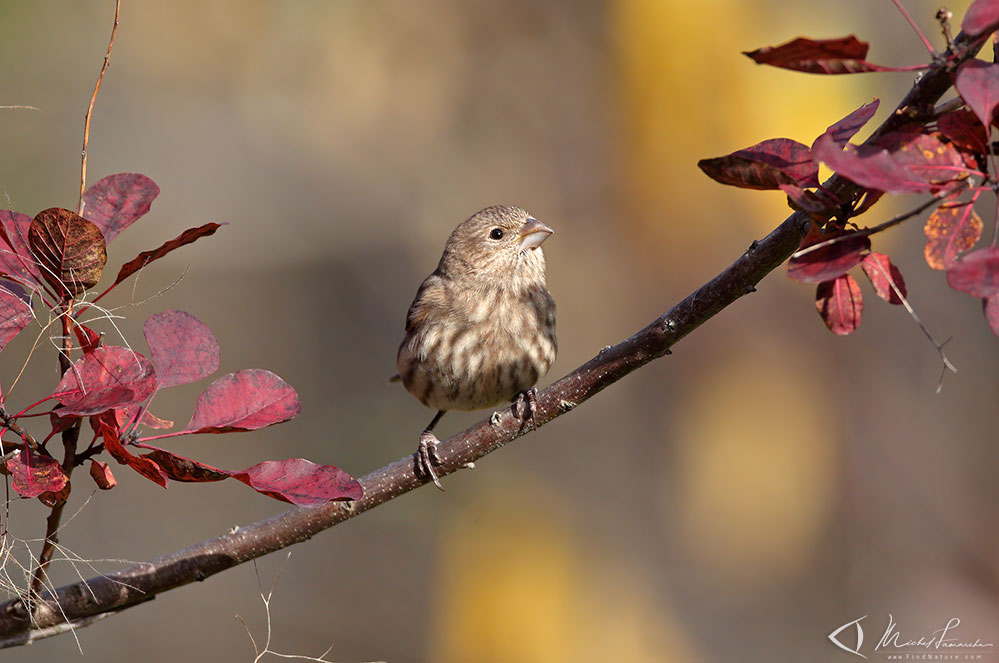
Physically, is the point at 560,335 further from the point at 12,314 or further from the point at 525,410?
the point at 12,314

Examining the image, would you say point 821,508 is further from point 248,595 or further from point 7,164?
point 7,164

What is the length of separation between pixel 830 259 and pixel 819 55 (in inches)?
12.3

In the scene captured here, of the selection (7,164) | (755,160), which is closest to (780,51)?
(755,160)

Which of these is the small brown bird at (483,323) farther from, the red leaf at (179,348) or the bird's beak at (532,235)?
the red leaf at (179,348)

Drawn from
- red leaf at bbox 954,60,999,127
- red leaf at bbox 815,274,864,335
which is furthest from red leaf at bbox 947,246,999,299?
red leaf at bbox 815,274,864,335

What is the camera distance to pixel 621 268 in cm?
990

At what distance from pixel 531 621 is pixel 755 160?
772 cm

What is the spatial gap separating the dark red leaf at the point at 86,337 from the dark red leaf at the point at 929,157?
1210 millimetres

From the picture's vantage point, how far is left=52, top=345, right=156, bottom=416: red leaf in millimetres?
1435

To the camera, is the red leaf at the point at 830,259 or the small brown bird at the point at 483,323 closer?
the red leaf at the point at 830,259

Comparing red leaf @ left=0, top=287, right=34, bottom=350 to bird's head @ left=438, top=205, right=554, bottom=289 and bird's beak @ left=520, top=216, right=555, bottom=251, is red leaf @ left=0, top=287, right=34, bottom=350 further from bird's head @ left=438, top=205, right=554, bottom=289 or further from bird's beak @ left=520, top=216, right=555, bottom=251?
bird's beak @ left=520, top=216, right=555, bottom=251

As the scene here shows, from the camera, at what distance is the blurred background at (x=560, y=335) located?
27.7 ft

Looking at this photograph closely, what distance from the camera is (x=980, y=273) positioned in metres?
1.23
